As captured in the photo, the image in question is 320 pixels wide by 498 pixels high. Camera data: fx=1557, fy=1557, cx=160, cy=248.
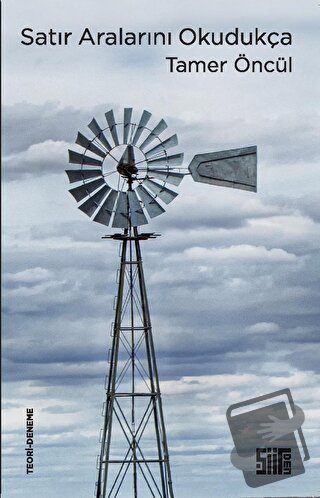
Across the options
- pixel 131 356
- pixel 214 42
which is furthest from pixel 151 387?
pixel 214 42

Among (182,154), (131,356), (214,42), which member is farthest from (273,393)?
(214,42)

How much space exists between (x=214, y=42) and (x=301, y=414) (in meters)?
12.9

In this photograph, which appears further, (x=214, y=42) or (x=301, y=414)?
(x=301, y=414)

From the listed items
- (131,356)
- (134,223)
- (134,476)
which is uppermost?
(134,223)

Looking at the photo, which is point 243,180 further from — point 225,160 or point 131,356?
point 131,356

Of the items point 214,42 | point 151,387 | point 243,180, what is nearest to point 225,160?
point 243,180

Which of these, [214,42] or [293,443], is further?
[293,443]

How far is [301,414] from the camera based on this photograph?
172 feet

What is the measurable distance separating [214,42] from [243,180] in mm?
4995

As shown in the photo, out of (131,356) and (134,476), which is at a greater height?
(131,356)

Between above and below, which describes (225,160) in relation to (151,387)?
above

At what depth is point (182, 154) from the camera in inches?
2003

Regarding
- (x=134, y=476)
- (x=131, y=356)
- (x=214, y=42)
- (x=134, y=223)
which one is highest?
(x=214, y=42)

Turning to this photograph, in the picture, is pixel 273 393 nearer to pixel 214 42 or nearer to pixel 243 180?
pixel 243 180
